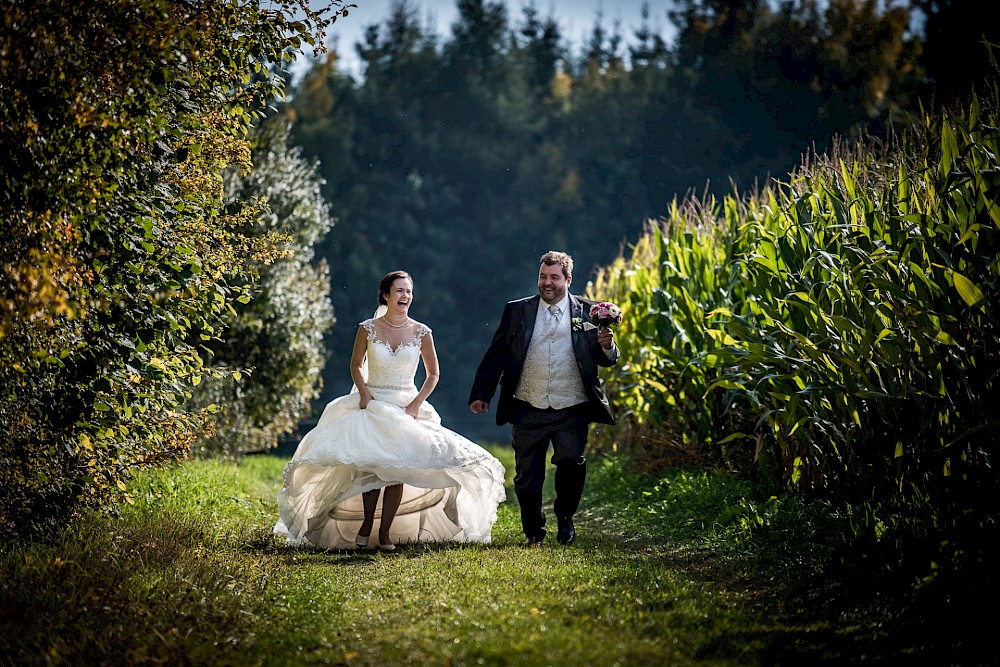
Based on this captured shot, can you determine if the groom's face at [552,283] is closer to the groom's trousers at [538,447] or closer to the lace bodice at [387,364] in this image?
the groom's trousers at [538,447]

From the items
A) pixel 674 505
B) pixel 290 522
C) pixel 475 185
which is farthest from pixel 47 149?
pixel 475 185

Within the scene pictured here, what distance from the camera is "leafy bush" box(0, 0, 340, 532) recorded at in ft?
16.2

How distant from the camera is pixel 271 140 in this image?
15875 millimetres

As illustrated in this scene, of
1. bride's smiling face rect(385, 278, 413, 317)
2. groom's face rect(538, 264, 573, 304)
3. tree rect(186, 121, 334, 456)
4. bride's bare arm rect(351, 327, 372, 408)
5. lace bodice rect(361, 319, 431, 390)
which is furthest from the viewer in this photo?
tree rect(186, 121, 334, 456)

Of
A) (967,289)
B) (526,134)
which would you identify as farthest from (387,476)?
(526,134)

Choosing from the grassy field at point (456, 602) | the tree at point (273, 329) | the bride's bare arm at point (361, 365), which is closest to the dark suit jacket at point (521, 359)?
the bride's bare arm at point (361, 365)

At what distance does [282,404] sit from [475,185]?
30.5 meters

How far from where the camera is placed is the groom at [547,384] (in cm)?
700

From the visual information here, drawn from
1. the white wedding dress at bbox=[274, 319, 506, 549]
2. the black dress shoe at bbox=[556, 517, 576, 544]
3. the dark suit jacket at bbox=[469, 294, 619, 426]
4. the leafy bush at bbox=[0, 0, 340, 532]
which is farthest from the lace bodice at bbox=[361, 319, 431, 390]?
the black dress shoe at bbox=[556, 517, 576, 544]

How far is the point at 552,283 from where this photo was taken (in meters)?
7.10

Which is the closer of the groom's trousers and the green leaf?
the green leaf

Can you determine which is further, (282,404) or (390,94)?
(390,94)

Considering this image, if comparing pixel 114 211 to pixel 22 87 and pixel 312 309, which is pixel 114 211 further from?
pixel 312 309

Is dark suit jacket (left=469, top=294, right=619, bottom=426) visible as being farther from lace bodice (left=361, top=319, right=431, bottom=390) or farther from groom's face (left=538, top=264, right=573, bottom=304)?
lace bodice (left=361, top=319, right=431, bottom=390)
